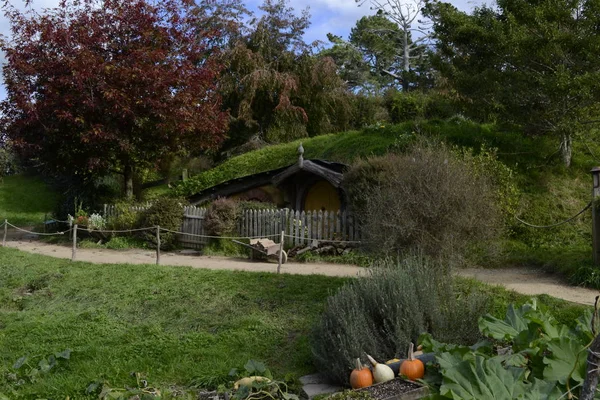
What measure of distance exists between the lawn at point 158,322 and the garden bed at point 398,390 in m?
1.95

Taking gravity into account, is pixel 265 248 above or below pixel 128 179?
below

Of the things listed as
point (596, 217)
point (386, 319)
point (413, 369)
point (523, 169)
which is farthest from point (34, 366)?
point (523, 169)

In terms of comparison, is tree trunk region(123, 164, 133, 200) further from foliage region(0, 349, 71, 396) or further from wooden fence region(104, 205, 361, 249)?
foliage region(0, 349, 71, 396)

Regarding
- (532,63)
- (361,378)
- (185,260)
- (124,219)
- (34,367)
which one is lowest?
(34,367)

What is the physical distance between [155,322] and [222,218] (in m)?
8.41

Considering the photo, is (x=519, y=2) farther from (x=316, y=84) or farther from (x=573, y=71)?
(x=316, y=84)

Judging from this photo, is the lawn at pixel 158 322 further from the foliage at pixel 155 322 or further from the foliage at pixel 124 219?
the foliage at pixel 124 219

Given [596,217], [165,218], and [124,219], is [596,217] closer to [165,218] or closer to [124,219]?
[165,218]

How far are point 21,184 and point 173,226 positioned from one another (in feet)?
80.5

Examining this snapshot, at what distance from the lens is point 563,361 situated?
3.54 meters

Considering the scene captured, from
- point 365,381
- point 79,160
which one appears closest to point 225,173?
point 79,160

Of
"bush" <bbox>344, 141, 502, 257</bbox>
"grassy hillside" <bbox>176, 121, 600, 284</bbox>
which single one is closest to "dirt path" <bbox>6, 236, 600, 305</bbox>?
"grassy hillside" <bbox>176, 121, 600, 284</bbox>

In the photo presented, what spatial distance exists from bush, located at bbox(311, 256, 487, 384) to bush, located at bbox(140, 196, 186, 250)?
11448 mm

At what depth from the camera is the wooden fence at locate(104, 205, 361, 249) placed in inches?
612
